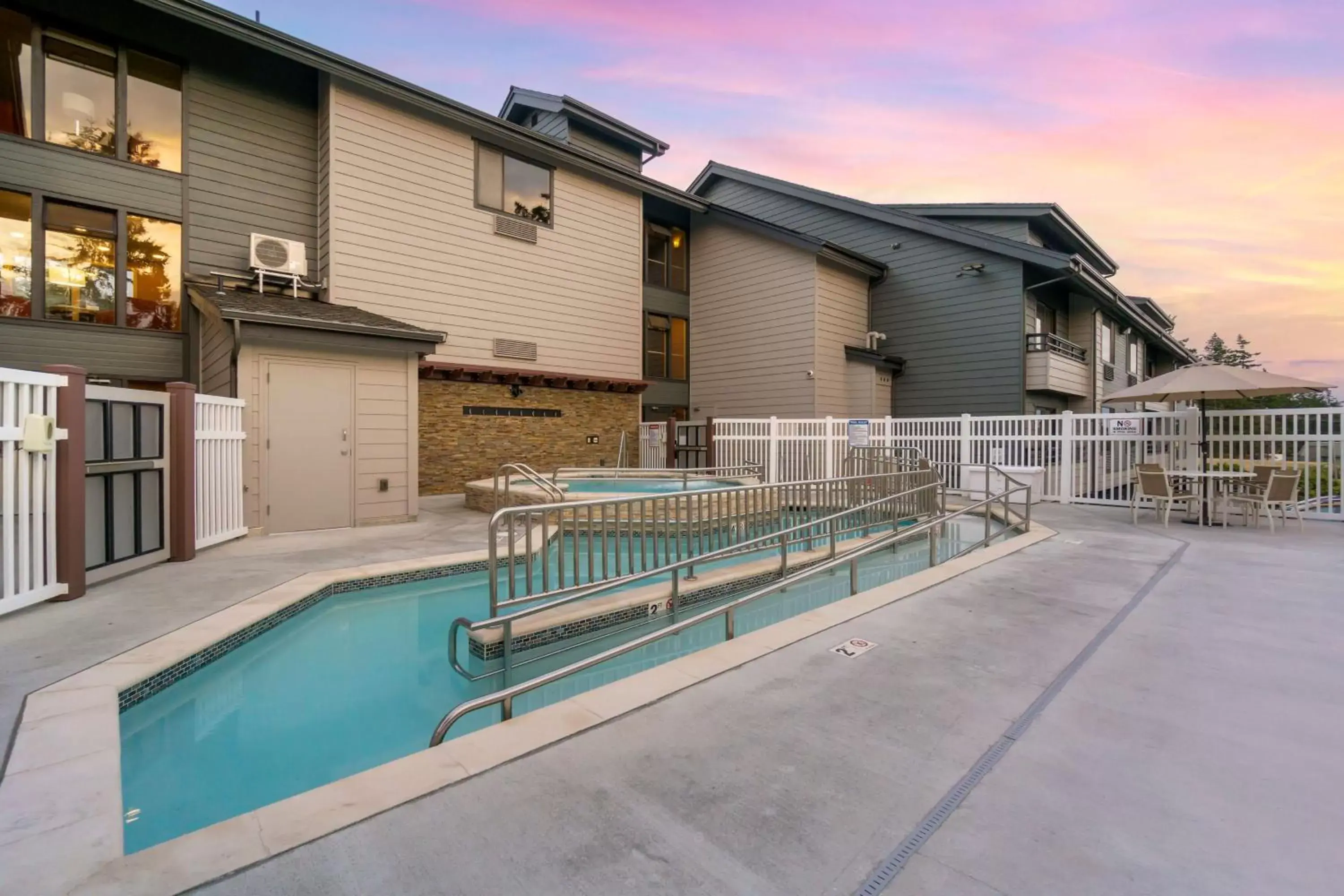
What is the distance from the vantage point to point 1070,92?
10516mm

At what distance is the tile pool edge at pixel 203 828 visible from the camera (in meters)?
1.84

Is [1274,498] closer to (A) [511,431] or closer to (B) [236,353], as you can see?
(A) [511,431]

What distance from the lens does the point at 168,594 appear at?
5.02 metres

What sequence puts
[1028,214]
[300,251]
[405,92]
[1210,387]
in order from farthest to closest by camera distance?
[1028,214]
[405,92]
[300,251]
[1210,387]

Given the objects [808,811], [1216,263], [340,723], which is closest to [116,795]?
[340,723]

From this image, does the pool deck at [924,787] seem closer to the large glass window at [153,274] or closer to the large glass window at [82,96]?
the large glass window at [153,274]

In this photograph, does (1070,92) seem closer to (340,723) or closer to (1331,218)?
(1331,218)

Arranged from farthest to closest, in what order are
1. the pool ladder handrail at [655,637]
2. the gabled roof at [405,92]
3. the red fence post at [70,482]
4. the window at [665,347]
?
1. the window at [665,347]
2. the gabled roof at [405,92]
3. the red fence post at [70,482]
4. the pool ladder handrail at [655,637]

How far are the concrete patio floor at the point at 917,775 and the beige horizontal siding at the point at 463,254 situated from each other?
838 cm

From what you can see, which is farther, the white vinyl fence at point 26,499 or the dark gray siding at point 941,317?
the dark gray siding at point 941,317

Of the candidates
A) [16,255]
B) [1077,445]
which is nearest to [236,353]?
[16,255]

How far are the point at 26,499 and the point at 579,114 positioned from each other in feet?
46.7

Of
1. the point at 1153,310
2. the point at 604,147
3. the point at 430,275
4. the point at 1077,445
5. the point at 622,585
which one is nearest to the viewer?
the point at 622,585

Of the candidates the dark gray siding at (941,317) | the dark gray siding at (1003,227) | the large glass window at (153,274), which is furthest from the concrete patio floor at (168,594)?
the dark gray siding at (1003,227)
